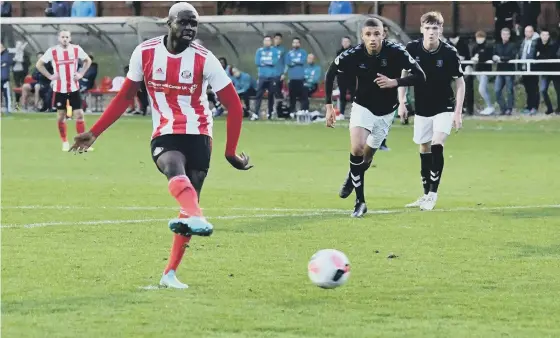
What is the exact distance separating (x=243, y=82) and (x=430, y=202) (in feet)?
71.9

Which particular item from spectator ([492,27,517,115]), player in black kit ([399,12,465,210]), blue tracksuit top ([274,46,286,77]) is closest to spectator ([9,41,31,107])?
blue tracksuit top ([274,46,286,77])

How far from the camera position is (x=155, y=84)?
9727 millimetres

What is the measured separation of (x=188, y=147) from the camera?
971cm

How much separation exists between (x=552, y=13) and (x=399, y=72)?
20418 mm

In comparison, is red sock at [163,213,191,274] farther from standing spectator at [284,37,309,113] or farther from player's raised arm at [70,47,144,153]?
standing spectator at [284,37,309,113]

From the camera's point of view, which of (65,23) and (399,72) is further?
(65,23)

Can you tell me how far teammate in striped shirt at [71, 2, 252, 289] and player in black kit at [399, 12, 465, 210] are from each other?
229 inches

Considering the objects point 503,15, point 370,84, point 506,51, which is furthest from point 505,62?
point 370,84

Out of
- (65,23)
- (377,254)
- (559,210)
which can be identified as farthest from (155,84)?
(65,23)

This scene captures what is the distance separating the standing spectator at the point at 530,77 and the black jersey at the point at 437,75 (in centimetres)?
1647

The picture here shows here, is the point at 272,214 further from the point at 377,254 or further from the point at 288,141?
the point at 288,141

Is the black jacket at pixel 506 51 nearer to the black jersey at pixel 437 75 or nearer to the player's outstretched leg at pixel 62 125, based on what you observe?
the player's outstretched leg at pixel 62 125

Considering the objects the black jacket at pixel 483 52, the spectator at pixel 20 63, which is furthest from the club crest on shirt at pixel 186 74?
the spectator at pixel 20 63

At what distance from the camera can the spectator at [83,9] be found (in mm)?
40312
